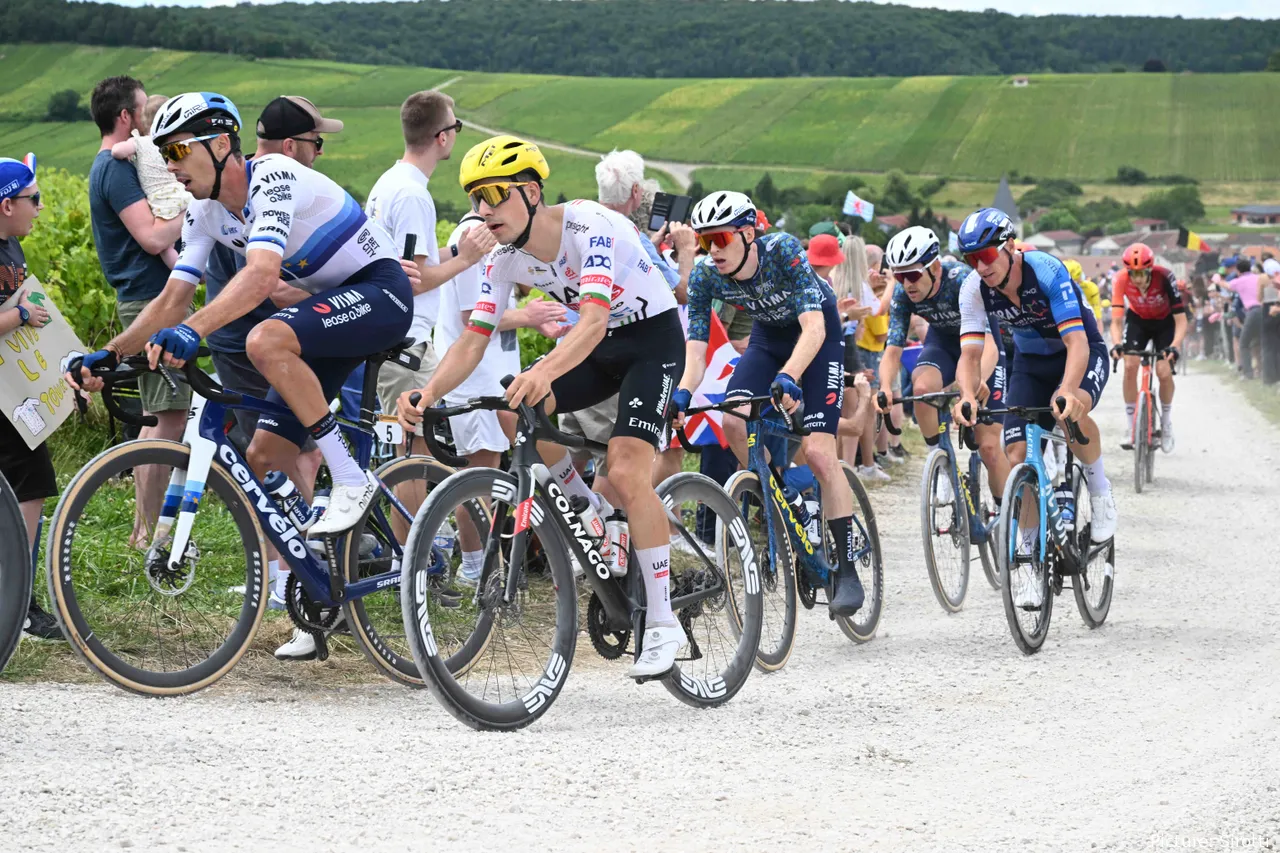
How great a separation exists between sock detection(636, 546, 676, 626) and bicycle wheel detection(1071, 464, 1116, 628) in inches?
126

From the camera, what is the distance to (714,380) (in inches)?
361

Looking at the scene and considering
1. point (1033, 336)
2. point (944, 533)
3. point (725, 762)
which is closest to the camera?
point (725, 762)

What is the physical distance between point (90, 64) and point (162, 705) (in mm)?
44714

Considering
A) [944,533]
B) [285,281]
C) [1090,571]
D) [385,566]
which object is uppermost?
[285,281]

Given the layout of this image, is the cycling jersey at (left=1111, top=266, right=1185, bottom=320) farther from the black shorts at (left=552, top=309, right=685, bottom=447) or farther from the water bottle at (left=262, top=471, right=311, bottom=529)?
the water bottle at (left=262, top=471, right=311, bottom=529)

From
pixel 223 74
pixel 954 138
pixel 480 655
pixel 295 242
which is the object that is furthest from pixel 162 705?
pixel 954 138

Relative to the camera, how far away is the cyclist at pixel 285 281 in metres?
5.52

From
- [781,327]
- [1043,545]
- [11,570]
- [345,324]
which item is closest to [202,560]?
[11,570]

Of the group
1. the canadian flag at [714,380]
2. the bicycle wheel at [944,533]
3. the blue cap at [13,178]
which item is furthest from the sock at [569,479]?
the bicycle wheel at [944,533]

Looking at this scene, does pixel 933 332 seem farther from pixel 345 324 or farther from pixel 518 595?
pixel 345 324

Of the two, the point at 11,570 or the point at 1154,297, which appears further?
the point at 1154,297

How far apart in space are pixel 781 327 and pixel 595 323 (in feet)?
7.92

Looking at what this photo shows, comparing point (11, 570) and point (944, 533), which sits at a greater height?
point (11, 570)

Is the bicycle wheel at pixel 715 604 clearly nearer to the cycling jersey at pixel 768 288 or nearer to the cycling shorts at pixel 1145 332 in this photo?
the cycling jersey at pixel 768 288
